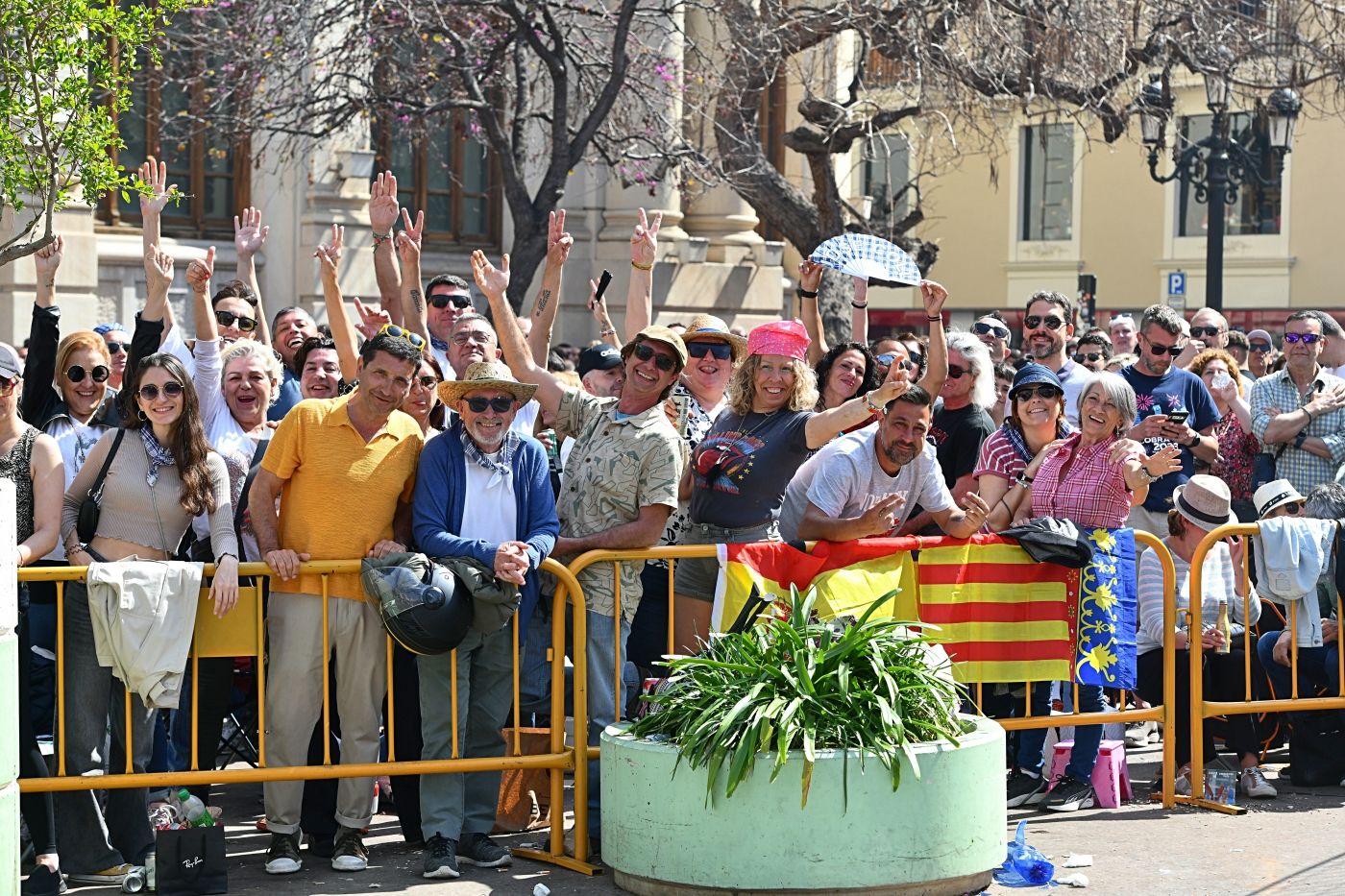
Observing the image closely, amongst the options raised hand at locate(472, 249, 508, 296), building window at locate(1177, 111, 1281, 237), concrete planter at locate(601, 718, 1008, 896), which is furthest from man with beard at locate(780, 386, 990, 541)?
building window at locate(1177, 111, 1281, 237)

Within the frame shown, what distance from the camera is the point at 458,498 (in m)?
7.16

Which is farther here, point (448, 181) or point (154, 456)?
point (448, 181)

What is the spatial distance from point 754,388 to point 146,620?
2556 mm

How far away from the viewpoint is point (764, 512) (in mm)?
7770

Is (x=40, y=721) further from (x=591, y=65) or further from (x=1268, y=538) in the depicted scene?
(x=591, y=65)

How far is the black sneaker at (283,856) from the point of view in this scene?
23.2 ft

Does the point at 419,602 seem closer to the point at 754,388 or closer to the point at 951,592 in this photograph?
the point at 754,388

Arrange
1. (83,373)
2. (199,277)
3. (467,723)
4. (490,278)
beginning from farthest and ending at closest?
(199,277)
(490,278)
(83,373)
(467,723)

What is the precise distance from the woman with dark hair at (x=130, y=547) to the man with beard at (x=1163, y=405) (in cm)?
485

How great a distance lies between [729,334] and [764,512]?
3.23ft

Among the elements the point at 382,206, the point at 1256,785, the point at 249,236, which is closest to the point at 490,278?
the point at 382,206

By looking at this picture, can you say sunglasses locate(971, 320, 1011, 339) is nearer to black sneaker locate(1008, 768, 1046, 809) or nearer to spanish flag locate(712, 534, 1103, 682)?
spanish flag locate(712, 534, 1103, 682)

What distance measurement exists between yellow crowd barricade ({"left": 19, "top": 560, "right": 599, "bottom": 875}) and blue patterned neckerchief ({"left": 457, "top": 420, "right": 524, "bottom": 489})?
0.38 m

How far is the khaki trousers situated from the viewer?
713 centimetres
